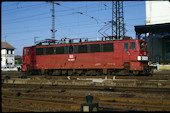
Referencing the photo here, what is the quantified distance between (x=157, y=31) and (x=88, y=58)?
1558 cm

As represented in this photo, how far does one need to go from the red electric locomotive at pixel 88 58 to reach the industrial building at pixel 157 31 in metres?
12.1

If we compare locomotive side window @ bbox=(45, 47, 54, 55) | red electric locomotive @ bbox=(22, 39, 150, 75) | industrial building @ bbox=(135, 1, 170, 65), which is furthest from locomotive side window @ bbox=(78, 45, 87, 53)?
industrial building @ bbox=(135, 1, 170, 65)

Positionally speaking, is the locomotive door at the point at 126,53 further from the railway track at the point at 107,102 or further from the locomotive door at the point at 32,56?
the locomotive door at the point at 32,56

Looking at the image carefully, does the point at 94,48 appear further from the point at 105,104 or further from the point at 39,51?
the point at 105,104

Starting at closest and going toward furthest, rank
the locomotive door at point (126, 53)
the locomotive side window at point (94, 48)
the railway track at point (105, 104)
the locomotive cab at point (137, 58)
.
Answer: the railway track at point (105, 104) → the locomotive cab at point (137, 58) → the locomotive door at point (126, 53) → the locomotive side window at point (94, 48)

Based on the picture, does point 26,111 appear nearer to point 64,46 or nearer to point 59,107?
point 59,107

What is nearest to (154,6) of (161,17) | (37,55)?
(161,17)

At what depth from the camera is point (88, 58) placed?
19.4 metres

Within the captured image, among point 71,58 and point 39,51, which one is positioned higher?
point 39,51

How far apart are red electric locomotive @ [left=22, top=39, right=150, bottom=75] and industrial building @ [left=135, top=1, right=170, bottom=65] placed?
475 inches

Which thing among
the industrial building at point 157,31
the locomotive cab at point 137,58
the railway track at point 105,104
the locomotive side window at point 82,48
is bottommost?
the railway track at point 105,104

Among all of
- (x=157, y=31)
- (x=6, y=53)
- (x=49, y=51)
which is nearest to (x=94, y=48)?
(x=49, y=51)

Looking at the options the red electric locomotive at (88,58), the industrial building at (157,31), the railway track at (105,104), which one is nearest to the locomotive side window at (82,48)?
the red electric locomotive at (88,58)

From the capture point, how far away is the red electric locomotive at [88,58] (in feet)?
58.3
